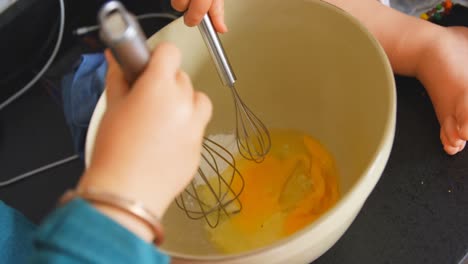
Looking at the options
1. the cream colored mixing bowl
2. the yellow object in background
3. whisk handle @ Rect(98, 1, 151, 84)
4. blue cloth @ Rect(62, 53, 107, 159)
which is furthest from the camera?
blue cloth @ Rect(62, 53, 107, 159)

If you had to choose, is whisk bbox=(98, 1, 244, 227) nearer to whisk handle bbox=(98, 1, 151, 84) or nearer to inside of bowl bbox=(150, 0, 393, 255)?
inside of bowl bbox=(150, 0, 393, 255)

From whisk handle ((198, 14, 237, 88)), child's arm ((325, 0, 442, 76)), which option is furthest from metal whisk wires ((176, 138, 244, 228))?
child's arm ((325, 0, 442, 76))

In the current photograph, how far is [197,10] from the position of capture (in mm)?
463

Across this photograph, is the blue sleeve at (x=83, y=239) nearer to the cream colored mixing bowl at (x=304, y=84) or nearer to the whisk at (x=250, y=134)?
the cream colored mixing bowl at (x=304, y=84)

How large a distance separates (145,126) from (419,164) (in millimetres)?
347

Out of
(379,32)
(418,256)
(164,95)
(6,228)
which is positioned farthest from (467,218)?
(6,228)

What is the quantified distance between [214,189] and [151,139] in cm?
32

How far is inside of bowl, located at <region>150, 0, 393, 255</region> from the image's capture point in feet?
1.56

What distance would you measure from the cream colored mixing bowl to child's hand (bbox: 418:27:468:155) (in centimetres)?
10

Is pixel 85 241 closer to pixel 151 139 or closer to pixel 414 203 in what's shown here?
pixel 151 139

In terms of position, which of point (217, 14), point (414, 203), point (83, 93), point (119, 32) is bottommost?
point (414, 203)

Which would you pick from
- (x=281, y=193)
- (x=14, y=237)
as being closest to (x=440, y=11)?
(x=281, y=193)

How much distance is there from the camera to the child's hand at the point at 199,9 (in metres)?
0.46

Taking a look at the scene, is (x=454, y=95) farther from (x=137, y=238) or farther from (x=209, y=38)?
(x=137, y=238)
